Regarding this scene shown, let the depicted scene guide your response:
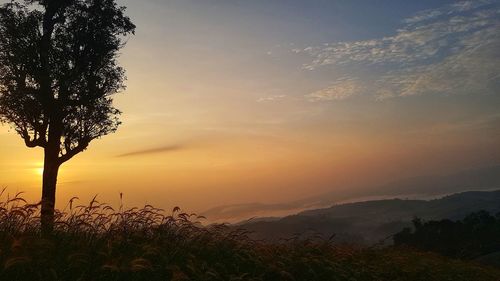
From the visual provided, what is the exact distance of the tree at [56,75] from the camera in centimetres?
2606

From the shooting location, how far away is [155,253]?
35.0ft

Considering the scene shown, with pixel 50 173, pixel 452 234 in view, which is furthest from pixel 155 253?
pixel 452 234

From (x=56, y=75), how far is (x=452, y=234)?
4662 centimetres

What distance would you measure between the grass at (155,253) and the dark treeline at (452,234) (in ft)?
123

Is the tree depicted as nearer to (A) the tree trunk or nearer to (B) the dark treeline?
(A) the tree trunk

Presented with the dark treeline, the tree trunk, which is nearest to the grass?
the tree trunk

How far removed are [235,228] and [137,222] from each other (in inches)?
124

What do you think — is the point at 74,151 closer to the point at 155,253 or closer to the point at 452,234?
the point at 155,253

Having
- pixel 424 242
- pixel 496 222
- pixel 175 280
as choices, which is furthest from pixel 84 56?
pixel 496 222

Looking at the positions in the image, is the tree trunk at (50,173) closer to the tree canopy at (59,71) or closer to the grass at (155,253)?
the tree canopy at (59,71)

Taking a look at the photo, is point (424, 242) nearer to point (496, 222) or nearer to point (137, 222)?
point (496, 222)

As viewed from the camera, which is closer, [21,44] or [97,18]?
[21,44]

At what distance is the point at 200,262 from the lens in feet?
40.5

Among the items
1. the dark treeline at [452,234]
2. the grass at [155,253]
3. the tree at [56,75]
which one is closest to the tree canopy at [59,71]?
the tree at [56,75]
